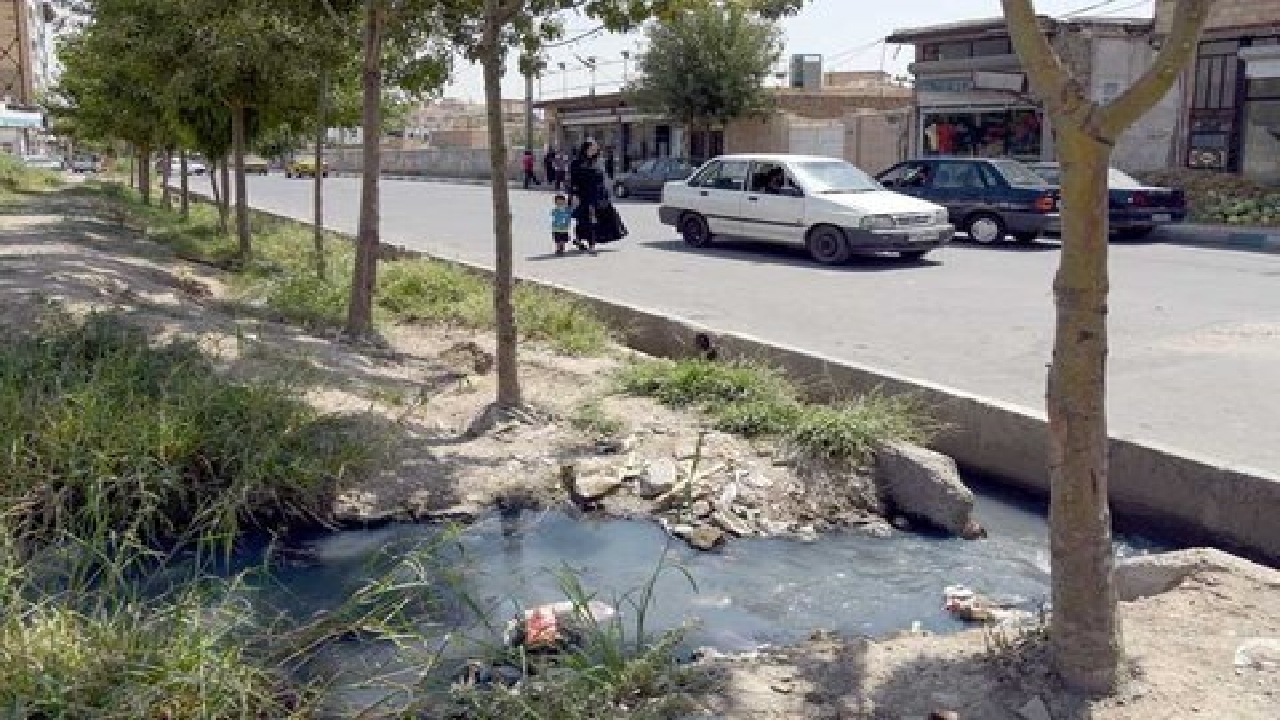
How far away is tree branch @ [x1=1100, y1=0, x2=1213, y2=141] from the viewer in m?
3.11

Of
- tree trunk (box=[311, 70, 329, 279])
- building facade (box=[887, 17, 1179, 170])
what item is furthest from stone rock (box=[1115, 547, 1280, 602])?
building facade (box=[887, 17, 1179, 170])

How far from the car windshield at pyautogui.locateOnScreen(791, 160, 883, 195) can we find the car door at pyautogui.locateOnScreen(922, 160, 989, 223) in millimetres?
2670

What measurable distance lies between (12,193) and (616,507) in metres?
27.6

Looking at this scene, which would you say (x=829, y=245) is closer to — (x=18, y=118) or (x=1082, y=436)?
(x=1082, y=436)

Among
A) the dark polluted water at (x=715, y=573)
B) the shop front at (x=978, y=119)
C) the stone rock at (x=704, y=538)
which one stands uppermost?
the shop front at (x=978, y=119)

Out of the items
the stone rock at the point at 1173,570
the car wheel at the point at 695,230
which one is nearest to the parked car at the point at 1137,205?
the car wheel at the point at 695,230

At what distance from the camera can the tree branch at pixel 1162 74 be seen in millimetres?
3113

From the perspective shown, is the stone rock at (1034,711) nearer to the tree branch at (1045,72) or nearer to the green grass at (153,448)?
the tree branch at (1045,72)

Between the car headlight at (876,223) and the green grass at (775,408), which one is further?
the car headlight at (876,223)

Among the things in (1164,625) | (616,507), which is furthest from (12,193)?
(1164,625)

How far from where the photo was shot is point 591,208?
57.0ft

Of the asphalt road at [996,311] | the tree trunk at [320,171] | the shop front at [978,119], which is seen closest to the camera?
the asphalt road at [996,311]

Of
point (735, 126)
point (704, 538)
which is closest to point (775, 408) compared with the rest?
point (704, 538)

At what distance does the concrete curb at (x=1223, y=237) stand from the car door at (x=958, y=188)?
346cm
